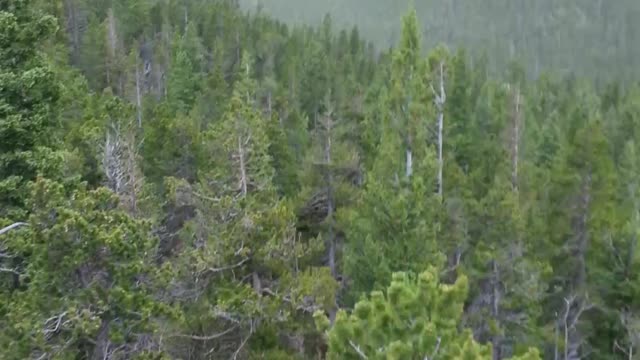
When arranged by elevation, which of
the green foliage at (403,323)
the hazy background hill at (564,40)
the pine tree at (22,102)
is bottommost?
the green foliage at (403,323)

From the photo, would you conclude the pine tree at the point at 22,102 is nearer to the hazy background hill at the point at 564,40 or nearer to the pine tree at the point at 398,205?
the pine tree at the point at 398,205

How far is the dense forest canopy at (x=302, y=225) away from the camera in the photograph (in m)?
11.8

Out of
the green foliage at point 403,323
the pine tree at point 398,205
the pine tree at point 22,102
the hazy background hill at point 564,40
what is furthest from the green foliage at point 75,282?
the hazy background hill at point 564,40

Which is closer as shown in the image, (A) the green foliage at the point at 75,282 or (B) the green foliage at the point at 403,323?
(B) the green foliage at the point at 403,323

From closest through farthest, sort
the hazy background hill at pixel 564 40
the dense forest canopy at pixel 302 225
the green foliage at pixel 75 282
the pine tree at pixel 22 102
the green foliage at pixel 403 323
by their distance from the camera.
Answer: the green foliage at pixel 403 323
the green foliage at pixel 75 282
the dense forest canopy at pixel 302 225
the pine tree at pixel 22 102
the hazy background hill at pixel 564 40

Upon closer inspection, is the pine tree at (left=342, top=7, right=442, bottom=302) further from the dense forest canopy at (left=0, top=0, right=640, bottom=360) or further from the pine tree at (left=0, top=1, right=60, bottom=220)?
the pine tree at (left=0, top=1, right=60, bottom=220)

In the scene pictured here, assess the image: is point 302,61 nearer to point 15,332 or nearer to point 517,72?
point 517,72

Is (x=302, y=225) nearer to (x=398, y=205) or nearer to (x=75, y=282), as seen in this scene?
(x=398, y=205)

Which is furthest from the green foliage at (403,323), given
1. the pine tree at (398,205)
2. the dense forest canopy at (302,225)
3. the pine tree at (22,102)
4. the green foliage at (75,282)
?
the pine tree at (398,205)

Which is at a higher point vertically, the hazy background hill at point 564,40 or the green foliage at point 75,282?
the hazy background hill at point 564,40

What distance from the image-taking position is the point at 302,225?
28.5 m

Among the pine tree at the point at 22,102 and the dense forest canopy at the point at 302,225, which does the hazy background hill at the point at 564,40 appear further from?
the pine tree at the point at 22,102

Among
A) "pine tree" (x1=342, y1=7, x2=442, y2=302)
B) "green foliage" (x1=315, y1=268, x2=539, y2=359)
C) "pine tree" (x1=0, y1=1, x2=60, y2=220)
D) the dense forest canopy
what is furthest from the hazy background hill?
"green foliage" (x1=315, y1=268, x2=539, y2=359)

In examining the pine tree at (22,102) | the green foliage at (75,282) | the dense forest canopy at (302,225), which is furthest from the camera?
the pine tree at (22,102)
